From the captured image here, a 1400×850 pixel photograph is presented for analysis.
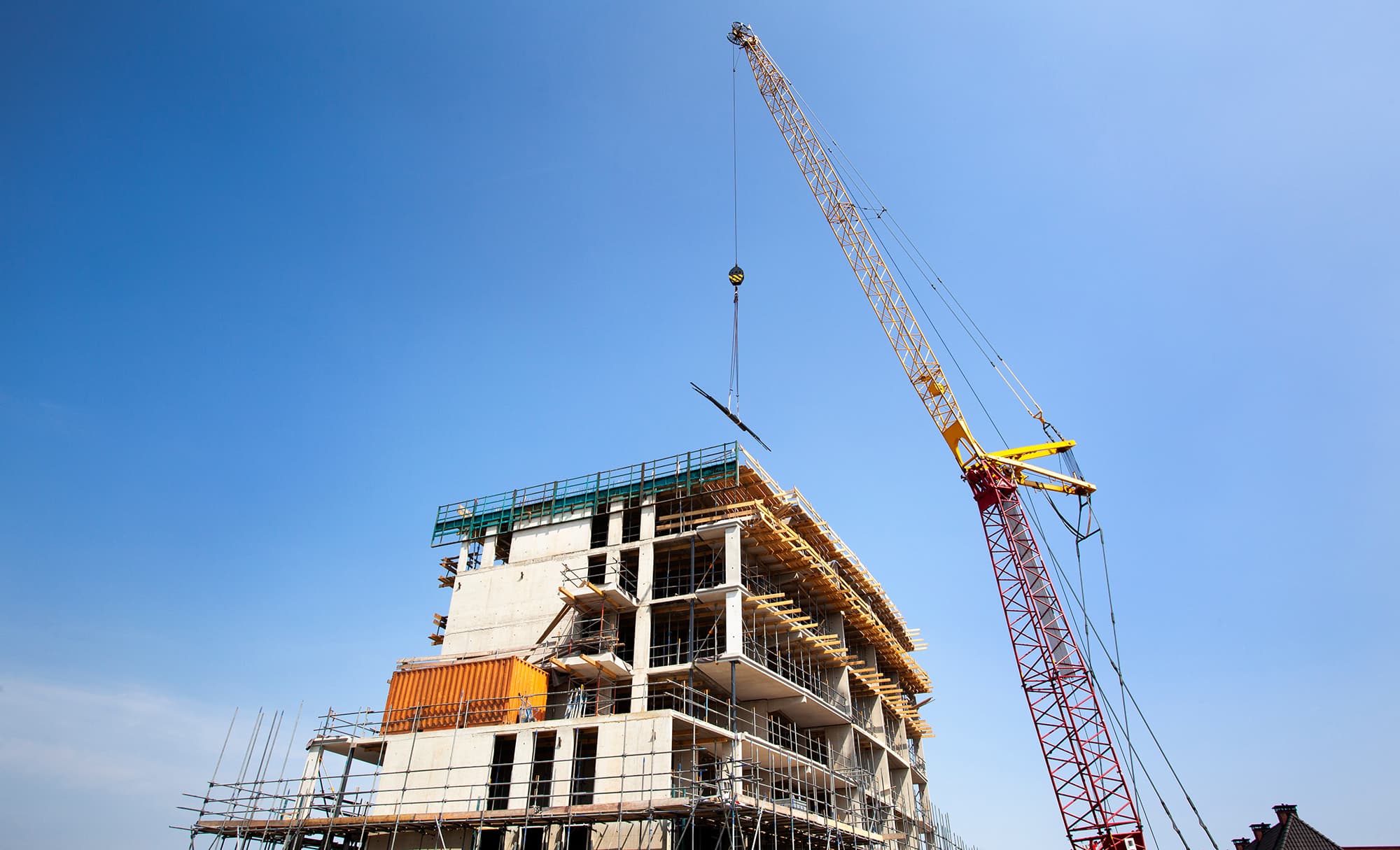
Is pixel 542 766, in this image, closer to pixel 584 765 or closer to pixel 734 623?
pixel 584 765

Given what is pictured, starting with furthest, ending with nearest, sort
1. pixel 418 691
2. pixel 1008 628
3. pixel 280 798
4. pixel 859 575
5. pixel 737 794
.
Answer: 1. pixel 859 575
2. pixel 1008 628
3. pixel 418 691
4. pixel 280 798
5. pixel 737 794

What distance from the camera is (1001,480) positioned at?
45.8m

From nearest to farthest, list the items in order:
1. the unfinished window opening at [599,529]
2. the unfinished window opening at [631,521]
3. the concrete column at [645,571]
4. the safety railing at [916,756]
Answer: the concrete column at [645,571] < the unfinished window opening at [631,521] < the unfinished window opening at [599,529] < the safety railing at [916,756]

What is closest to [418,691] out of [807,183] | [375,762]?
[375,762]

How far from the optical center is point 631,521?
137 feet

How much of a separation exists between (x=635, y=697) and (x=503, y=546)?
12703 mm

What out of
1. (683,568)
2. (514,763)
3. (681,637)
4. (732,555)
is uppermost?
(683,568)

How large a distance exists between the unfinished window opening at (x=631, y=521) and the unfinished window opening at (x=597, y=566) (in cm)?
159

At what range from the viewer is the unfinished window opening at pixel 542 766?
3030 cm

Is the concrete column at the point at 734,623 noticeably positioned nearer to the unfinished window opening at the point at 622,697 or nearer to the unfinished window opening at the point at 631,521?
the unfinished window opening at the point at 622,697

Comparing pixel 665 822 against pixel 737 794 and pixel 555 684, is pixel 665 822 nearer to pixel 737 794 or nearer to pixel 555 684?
pixel 737 794

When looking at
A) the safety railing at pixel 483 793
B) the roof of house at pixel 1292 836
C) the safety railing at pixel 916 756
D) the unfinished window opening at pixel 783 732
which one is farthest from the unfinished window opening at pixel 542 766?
the roof of house at pixel 1292 836

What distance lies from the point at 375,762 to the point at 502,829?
10.1m

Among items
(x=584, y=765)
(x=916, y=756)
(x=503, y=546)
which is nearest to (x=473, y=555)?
(x=503, y=546)
